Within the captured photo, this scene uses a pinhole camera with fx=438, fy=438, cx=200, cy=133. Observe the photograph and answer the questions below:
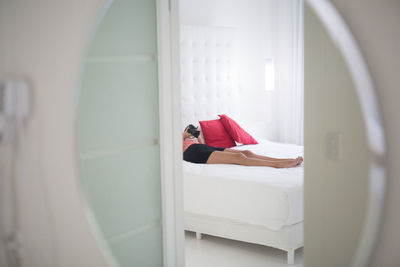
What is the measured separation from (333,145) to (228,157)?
2.64 metres

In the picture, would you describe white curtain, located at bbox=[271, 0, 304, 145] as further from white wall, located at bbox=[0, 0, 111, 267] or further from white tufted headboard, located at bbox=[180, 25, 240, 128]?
white wall, located at bbox=[0, 0, 111, 267]

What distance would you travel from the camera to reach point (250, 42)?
17.8ft

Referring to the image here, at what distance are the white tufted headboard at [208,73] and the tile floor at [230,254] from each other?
4.87 feet

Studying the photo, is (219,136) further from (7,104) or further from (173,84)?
(7,104)

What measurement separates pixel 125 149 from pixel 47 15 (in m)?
0.56

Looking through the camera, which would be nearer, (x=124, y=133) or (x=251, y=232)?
(x=124, y=133)

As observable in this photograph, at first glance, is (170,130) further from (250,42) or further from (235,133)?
(250,42)

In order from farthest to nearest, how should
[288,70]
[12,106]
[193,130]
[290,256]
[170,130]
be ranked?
[288,70] < [193,130] < [290,256] < [170,130] < [12,106]

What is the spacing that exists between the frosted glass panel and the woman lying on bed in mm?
1792

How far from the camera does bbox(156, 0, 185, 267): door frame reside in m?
1.99

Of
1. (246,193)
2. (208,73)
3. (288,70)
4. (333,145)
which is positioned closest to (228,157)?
(246,193)

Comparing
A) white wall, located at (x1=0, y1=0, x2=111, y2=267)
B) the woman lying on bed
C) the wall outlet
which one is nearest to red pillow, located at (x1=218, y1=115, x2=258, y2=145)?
the woman lying on bed

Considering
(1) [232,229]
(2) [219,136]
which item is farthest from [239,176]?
(2) [219,136]

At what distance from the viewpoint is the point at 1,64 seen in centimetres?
137
